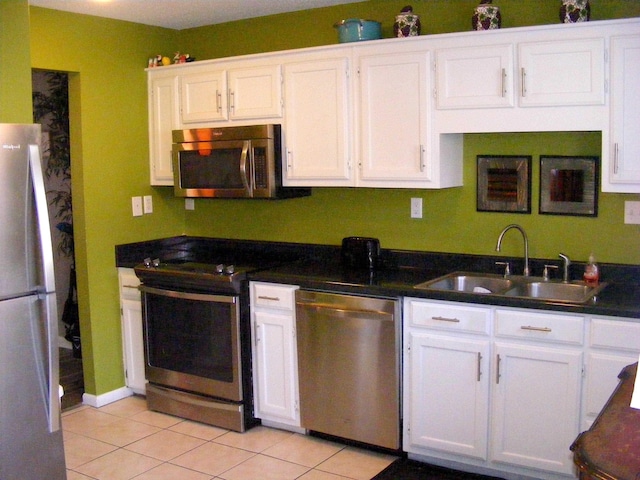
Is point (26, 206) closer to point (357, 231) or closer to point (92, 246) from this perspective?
point (92, 246)

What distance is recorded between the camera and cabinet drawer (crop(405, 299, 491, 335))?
315cm

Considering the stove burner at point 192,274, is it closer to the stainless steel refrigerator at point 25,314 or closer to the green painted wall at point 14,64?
the stainless steel refrigerator at point 25,314

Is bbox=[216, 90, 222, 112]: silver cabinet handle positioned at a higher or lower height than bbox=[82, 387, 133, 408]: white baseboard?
higher

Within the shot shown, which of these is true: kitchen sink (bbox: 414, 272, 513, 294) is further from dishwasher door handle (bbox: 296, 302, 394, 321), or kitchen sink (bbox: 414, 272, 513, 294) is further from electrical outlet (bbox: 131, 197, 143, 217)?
electrical outlet (bbox: 131, 197, 143, 217)

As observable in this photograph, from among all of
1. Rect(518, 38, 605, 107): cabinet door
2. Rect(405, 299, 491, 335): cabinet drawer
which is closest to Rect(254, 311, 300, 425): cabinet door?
Rect(405, 299, 491, 335): cabinet drawer

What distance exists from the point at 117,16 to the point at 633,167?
298 cm

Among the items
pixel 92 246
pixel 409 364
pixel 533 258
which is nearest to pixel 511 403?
pixel 409 364

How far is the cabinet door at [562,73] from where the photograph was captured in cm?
310

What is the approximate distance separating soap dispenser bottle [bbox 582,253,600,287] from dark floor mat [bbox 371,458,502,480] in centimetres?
101

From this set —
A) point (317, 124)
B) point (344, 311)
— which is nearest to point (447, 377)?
point (344, 311)

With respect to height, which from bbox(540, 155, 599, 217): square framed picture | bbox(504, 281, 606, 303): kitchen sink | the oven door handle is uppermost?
bbox(540, 155, 599, 217): square framed picture

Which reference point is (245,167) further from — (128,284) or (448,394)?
(448,394)

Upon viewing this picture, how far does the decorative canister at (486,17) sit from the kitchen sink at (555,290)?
1.25m

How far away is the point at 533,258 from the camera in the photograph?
11.8ft
